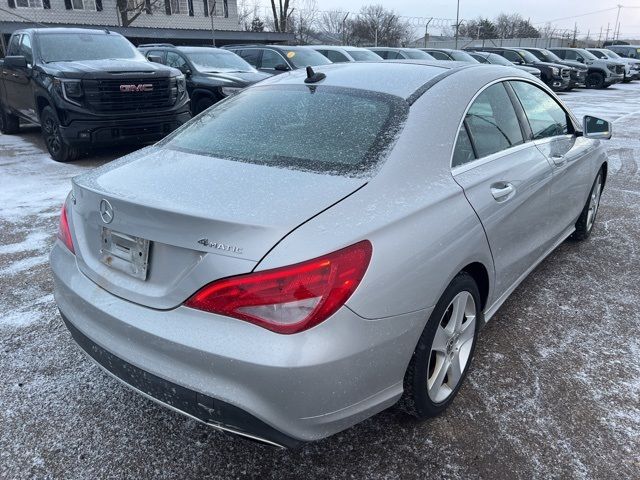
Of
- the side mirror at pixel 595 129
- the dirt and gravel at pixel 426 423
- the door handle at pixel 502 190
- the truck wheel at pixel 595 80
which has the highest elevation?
the side mirror at pixel 595 129

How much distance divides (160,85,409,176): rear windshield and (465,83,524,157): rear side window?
44 centimetres

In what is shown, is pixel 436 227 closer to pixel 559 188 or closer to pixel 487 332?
pixel 487 332

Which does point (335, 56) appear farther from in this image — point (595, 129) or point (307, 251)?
point (307, 251)

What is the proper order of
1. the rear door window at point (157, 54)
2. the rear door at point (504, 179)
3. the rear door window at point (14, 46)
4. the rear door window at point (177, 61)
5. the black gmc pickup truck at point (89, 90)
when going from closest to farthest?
the rear door at point (504, 179) → the black gmc pickup truck at point (89, 90) → the rear door window at point (14, 46) → the rear door window at point (177, 61) → the rear door window at point (157, 54)

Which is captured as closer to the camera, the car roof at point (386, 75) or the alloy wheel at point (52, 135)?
the car roof at point (386, 75)

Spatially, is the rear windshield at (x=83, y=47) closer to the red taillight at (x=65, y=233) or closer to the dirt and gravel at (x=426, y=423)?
the dirt and gravel at (x=426, y=423)

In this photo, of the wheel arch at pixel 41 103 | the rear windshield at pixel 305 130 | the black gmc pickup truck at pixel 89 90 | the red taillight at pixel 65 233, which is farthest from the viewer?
the wheel arch at pixel 41 103

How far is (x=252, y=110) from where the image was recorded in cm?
287

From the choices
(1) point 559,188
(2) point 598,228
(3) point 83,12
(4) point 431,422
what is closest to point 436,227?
(4) point 431,422

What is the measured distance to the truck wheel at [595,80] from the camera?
23.9 metres

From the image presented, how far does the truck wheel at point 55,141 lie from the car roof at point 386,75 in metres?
5.30

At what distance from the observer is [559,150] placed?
3537 millimetres

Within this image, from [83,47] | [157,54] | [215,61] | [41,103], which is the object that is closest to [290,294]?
[41,103]

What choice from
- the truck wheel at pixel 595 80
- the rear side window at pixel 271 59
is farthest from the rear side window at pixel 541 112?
the truck wheel at pixel 595 80
